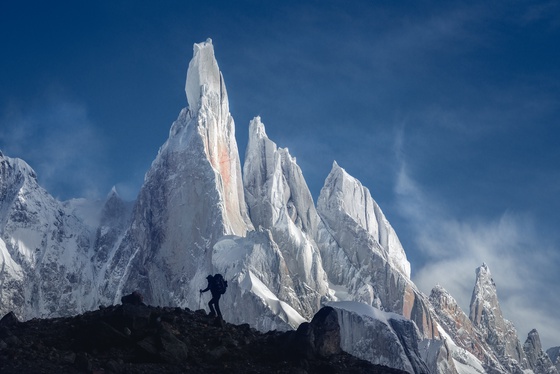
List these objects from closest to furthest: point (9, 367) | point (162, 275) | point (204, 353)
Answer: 1. point (9, 367)
2. point (204, 353)
3. point (162, 275)

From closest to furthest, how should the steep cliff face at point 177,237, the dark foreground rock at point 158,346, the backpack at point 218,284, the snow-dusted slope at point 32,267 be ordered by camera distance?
the dark foreground rock at point 158,346 → the backpack at point 218,284 → the snow-dusted slope at point 32,267 → the steep cliff face at point 177,237

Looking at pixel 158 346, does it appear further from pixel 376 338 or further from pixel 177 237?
pixel 177 237

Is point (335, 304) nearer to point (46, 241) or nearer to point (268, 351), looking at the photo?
point (46, 241)

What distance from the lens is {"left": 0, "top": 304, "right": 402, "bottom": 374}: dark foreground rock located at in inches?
1499

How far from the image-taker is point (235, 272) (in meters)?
178

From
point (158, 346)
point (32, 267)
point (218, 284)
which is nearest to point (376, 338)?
point (32, 267)

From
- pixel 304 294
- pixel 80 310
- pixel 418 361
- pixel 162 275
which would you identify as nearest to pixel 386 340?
pixel 418 361

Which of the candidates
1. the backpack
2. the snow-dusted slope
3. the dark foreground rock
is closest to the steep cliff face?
the snow-dusted slope

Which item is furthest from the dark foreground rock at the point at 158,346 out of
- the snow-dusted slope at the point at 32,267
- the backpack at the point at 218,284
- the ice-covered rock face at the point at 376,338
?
the snow-dusted slope at the point at 32,267

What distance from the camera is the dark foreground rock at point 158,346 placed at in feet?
125

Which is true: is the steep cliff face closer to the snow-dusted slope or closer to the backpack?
the snow-dusted slope

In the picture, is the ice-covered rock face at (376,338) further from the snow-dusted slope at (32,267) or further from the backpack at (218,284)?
the backpack at (218,284)

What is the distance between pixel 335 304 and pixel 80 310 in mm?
47907

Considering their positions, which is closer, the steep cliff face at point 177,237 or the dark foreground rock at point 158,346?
the dark foreground rock at point 158,346
